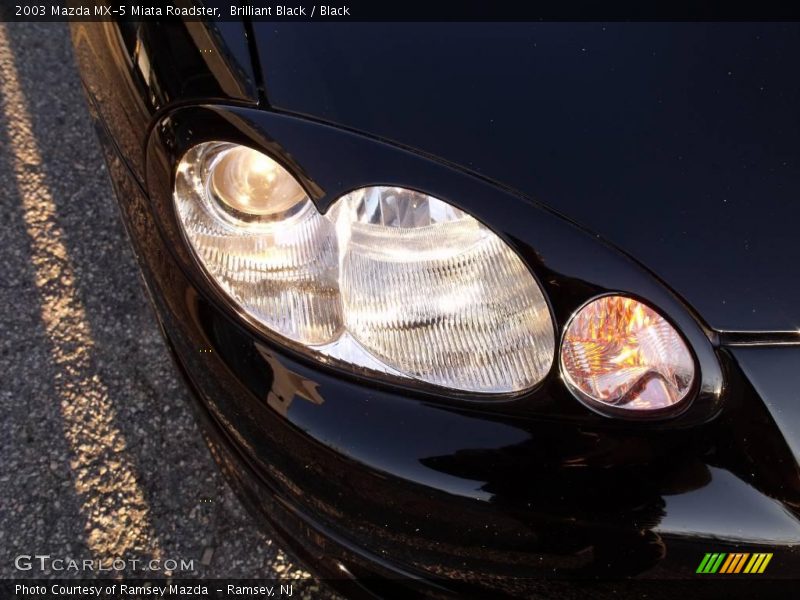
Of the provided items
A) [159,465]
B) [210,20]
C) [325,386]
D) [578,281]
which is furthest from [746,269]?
[159,465]

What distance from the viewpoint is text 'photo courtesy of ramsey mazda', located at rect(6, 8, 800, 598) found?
106 cm

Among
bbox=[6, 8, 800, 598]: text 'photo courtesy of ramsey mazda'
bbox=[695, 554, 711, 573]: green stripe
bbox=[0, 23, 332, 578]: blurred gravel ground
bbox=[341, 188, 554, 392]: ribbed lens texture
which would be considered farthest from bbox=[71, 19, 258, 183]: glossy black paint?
bbox=[695, 554, 711, 573]: green stripe

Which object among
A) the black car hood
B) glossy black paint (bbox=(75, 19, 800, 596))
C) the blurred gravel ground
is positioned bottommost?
the blurred gravel ground

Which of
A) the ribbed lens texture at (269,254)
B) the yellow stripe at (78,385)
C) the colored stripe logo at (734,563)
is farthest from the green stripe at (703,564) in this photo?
the yellow stripe at (78,385)

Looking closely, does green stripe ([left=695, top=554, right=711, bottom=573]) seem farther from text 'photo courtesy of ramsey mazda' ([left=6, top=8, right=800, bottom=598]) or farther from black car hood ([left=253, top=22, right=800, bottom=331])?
black car hood ([left=253, top=22, right=800, bottom=331])

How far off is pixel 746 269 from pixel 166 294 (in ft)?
2.94

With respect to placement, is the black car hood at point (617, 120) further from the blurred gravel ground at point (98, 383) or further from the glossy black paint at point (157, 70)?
the blurred gravel ground at point (98, 383)

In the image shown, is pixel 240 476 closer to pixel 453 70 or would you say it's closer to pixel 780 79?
pixel 453 70

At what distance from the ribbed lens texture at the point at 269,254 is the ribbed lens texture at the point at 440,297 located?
0.12ft

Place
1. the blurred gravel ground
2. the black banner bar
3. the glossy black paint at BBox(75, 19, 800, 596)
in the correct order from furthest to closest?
the blurred gravel ground < the black banner bar < the glossy black paint at BBox(75, 19, 800, 596)

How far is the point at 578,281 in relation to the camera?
41.1 inches

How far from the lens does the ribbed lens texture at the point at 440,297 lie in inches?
42.7

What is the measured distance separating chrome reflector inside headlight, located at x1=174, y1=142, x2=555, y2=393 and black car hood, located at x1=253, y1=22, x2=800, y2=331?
0.34ft

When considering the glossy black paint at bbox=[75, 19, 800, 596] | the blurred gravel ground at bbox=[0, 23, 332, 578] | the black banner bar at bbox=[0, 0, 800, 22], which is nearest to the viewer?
the glossy black paint at bbox=[75, 19, 800, 596]
